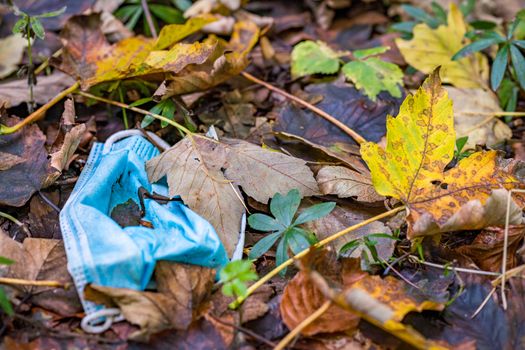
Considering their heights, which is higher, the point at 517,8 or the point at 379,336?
the point at 517,8

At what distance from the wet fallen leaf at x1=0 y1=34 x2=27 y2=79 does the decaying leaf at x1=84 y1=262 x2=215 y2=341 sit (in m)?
1.43

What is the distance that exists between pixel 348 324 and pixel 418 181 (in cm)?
50

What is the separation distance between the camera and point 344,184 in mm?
1667

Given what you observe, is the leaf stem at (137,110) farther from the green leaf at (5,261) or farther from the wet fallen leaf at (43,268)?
the green leaf at (5,261)

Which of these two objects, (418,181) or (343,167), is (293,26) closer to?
(343,167)

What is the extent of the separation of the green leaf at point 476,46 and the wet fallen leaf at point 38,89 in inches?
63.9

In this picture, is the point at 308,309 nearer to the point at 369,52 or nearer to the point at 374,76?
the point at 374,76

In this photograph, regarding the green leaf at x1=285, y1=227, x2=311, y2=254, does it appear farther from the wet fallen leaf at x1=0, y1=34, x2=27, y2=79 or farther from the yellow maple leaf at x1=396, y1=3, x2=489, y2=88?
the wet fallen leaf at x1=0, y1=34, x2=27, y2=79

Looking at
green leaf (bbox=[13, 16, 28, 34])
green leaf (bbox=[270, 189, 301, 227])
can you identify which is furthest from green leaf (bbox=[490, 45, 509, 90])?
green leaf (bbox=[13, 16, 28, 34])

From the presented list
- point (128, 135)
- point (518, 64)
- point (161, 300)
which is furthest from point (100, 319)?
point (518, 64)

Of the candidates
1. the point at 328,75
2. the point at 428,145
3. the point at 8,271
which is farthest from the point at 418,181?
the point at 8,271

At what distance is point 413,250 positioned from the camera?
152cm

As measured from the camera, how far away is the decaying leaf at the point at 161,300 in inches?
50.9

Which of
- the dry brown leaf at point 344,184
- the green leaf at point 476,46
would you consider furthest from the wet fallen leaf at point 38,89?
the green leaf at point 476,46
